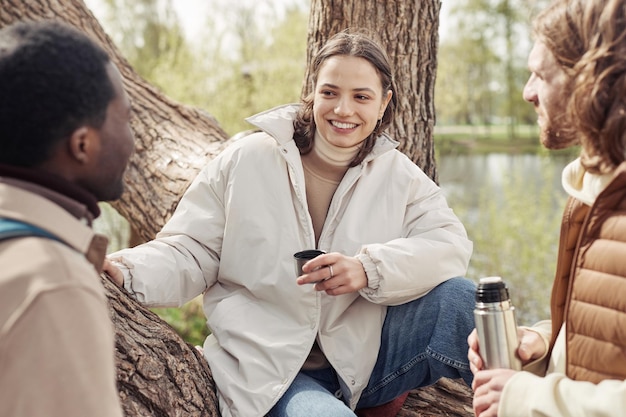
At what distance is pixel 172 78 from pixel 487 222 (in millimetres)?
4228

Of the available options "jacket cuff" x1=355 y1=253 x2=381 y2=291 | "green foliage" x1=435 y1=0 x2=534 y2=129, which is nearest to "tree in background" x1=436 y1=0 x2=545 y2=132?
"green foliage" x1=435 y1=0 x2=534 y2=129

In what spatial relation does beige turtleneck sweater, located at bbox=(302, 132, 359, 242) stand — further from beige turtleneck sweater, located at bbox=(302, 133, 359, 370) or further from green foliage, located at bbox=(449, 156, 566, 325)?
green foliage, located at bbox=(449, 156, 566, 325)

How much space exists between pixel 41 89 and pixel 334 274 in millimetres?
1392

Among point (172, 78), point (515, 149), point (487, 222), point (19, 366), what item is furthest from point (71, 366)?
point (515, 149)

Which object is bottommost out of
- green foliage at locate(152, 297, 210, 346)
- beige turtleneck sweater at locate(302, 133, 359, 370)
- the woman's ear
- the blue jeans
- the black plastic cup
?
green foliage at locate(152, 297, 210, 346)

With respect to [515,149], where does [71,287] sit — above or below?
above

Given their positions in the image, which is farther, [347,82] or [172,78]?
[172,78]

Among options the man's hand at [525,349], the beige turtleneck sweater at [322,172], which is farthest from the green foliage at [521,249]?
the man's hand at [525,349]

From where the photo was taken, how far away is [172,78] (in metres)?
10.0

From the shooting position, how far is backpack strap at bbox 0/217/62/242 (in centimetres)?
139

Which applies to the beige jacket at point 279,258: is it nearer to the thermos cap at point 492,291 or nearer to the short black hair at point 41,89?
the thermos cap at point 492,291

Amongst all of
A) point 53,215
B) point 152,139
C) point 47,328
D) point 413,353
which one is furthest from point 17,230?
point 152,139

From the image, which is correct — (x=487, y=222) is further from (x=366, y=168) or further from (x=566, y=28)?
(x=566, y=28)

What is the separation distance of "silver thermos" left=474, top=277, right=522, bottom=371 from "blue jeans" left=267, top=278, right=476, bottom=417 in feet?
2.18
